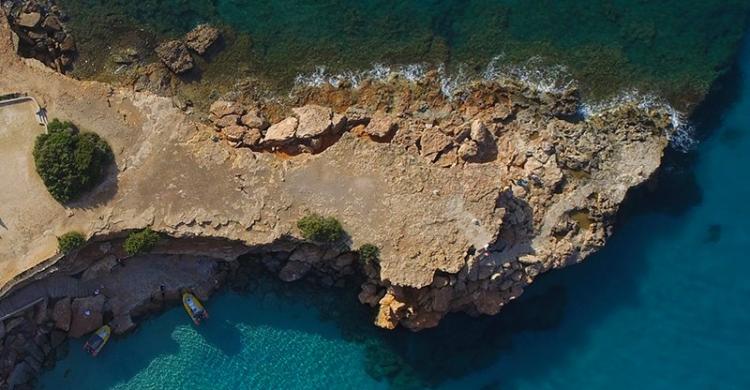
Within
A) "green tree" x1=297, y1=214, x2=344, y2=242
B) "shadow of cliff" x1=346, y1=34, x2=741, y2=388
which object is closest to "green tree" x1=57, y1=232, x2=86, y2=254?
"green tree" x1=297, y1=214, x2=344, y2=242

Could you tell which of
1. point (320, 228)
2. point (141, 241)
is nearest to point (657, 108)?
point (320, 228)

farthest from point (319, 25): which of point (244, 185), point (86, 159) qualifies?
point (86, 159)

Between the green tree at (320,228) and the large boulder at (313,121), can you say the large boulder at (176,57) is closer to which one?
the large boulder at (313,121)

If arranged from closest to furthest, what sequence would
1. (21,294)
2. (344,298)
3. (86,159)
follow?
1. (86,159)
2. (21,294)
3. (344,298)

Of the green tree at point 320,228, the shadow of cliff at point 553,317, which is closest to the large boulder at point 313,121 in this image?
the green tree at point 320,228

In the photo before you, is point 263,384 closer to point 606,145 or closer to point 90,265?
point 90,265

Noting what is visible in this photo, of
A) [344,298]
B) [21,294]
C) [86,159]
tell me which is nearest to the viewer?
[86,159]
